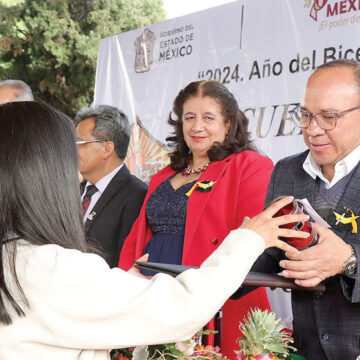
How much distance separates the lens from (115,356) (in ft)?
5.96

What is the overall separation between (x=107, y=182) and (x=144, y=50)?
1800 mm

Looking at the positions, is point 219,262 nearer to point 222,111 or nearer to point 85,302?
point 85,302

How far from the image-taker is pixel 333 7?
3.83 m

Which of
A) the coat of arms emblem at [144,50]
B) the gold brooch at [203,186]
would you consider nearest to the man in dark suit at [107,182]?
the gold brooch at [203,186]

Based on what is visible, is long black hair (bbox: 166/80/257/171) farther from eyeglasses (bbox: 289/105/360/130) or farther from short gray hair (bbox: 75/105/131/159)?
eyeglasses (bbox: 289/105/360/130)

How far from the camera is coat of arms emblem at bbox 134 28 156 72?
5.42 metres

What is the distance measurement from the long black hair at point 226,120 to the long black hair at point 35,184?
1.76 m

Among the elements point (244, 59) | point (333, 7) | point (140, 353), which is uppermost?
point (333, 7)

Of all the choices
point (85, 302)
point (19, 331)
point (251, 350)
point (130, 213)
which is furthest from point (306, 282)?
point (130, 213)

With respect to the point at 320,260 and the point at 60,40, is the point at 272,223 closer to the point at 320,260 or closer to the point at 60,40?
the point at 320,260

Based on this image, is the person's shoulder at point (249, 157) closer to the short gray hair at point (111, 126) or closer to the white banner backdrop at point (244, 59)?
the white banner backdrop at point (244, 59)

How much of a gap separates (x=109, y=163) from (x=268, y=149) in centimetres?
107

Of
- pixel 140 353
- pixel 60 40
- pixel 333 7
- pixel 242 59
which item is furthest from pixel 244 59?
pixel 60 40

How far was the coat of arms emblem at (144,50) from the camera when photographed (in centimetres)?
542
